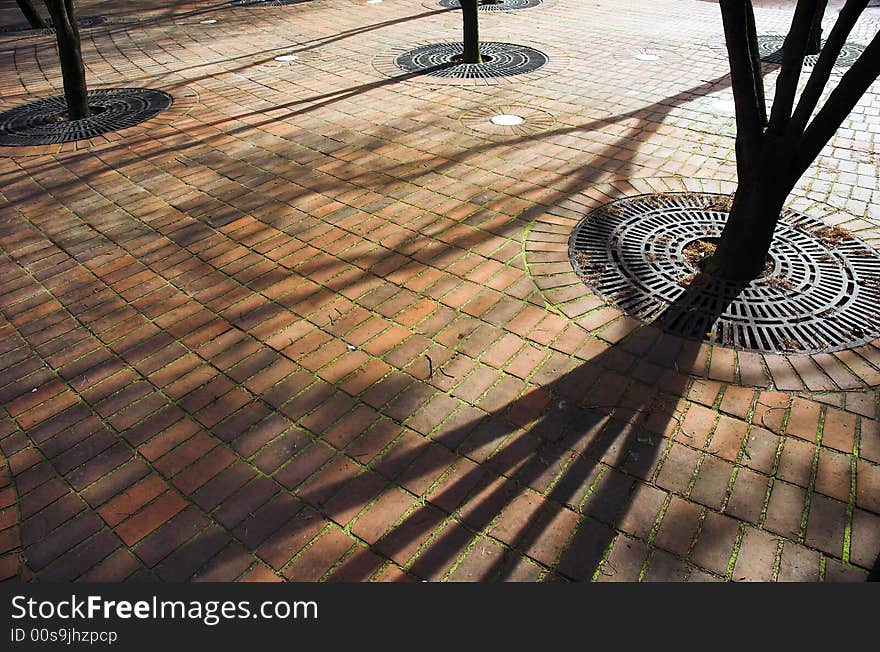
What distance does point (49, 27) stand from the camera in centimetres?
1010

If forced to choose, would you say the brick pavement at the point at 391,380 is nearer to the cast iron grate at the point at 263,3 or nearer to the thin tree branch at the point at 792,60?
the thin tree branch at the point at 792,60

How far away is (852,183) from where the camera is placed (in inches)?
190

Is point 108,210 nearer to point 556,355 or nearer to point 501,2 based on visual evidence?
point 556,355

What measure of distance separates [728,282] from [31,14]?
11998 mm

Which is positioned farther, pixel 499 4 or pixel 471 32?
pixel 499 4

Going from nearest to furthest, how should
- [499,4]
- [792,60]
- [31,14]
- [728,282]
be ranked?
1. [792,60]
2. [728,282]
3. [31,14]
4. [499,4]

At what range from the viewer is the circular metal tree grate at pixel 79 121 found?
608cm

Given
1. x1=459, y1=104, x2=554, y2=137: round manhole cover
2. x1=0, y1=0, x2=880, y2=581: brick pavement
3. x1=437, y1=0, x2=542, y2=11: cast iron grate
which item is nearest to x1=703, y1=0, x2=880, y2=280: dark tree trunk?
x1=0, y1=0, x2=880, y2=581: brick pavement

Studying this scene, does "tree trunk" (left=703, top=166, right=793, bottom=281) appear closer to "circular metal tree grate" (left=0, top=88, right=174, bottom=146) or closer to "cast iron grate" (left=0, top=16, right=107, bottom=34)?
"circular metal tree grate" (left=0, top=88, right=174, bottom=146)

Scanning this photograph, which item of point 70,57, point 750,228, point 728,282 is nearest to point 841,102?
point 750,228

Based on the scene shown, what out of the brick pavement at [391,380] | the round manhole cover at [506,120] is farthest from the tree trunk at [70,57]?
the round manhole cover at [506,120]

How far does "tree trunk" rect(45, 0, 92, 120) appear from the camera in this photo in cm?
602

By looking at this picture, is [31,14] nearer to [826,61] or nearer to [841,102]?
[826,61]

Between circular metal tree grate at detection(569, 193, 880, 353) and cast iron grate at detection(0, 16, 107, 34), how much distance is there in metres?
10.3
